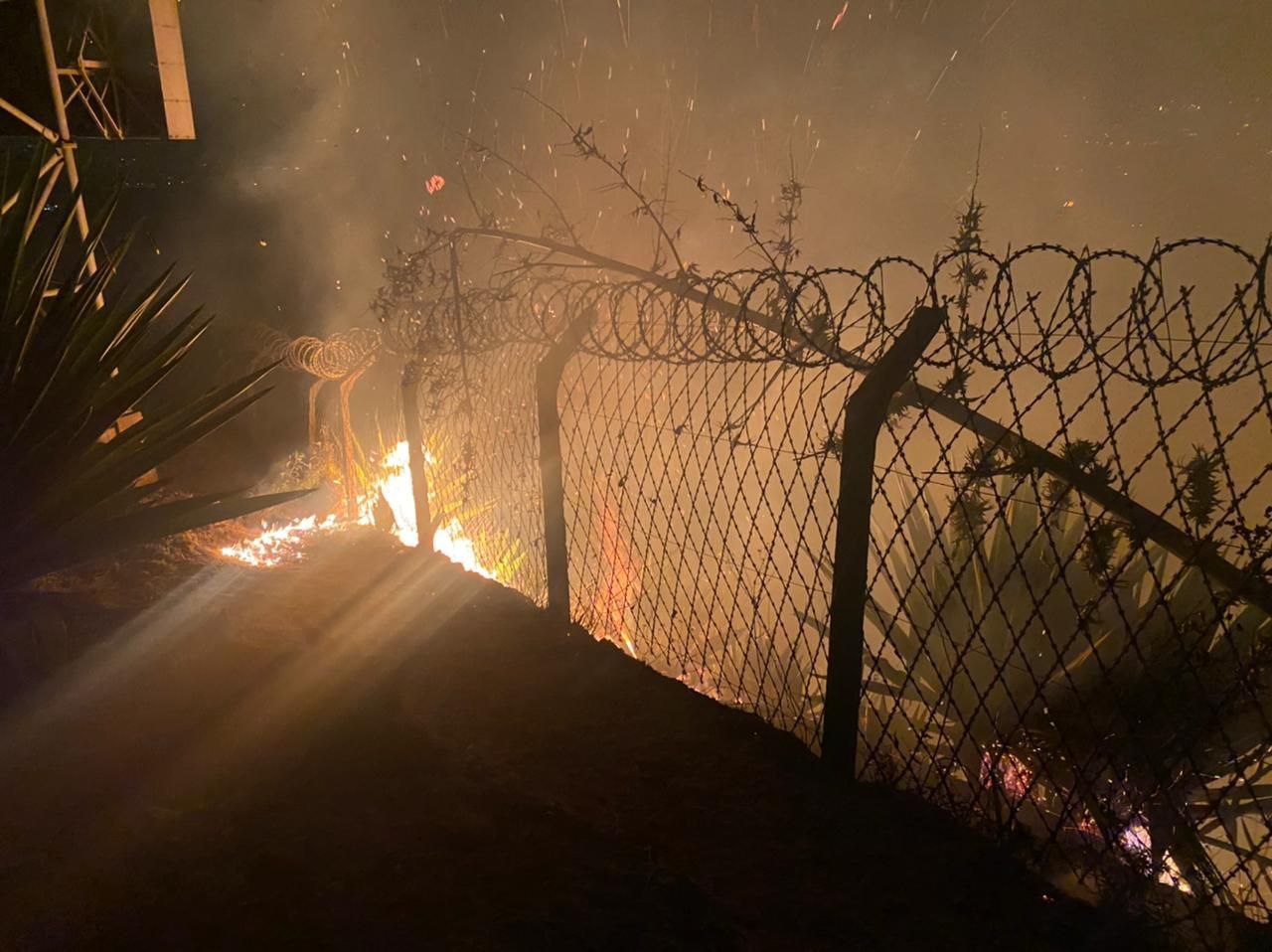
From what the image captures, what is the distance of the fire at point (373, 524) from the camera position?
5168 millimetres

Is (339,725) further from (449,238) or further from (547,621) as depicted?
(449,238)

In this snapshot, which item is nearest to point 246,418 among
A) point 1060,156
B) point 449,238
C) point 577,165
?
point 449,238

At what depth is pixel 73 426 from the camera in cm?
279

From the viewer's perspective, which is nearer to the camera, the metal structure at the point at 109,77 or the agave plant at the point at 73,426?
the agave plant at the point at 73,426

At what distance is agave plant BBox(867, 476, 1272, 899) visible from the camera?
2.22 m

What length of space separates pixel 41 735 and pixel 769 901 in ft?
7.49

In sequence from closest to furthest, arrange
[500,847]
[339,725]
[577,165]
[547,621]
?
[500,847], [339,725], [547,621], [577,165]

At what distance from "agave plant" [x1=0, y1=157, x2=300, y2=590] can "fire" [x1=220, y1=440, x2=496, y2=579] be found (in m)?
2.01

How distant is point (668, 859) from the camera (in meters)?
2.09

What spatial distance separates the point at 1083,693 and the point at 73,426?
4231 mm

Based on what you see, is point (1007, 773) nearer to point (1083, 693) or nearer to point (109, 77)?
point (1083, 693)

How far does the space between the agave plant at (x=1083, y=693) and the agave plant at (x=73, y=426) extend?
2559 millimetres

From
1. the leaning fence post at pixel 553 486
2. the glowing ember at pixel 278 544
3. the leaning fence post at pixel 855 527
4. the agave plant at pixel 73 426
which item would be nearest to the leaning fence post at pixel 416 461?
the glowing ember at pixel 278 544

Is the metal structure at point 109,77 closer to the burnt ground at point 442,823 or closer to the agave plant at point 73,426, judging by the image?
the agave plant at point 73,426
